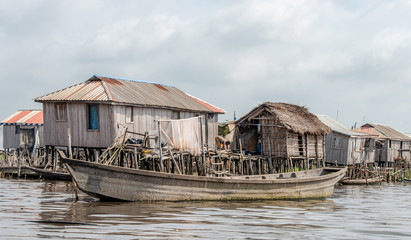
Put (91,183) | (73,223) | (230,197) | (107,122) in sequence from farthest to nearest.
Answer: (107,122)
(230,197)
(91,183)
(73,223)

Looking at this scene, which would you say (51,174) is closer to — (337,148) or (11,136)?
(11,136)

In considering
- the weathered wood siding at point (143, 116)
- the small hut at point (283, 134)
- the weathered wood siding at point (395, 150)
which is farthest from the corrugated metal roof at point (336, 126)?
the weathered wood siding at point (143, 116)

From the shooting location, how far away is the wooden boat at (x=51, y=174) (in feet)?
88.6

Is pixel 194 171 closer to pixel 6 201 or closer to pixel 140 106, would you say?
pixel 140 106

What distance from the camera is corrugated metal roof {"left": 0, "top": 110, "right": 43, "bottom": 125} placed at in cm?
3691

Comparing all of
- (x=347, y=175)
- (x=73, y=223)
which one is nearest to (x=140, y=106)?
(x=73, y=223)

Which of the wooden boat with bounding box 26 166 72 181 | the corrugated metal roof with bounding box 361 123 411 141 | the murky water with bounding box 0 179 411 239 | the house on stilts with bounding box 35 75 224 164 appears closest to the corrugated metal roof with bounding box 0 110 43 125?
the wooden boat with bounding box 26 166 72 181

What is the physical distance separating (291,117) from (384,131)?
1974cm

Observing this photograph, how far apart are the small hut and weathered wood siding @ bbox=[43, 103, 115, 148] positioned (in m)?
6.71

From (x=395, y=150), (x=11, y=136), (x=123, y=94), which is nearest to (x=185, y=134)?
(x=123, y=94)

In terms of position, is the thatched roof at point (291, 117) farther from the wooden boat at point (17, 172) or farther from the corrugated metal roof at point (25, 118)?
the corrugated metal roof at point (25, 118)

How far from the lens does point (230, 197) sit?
18.4 m

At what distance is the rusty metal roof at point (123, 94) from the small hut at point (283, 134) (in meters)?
2.98

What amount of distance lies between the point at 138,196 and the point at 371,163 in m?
28.3
